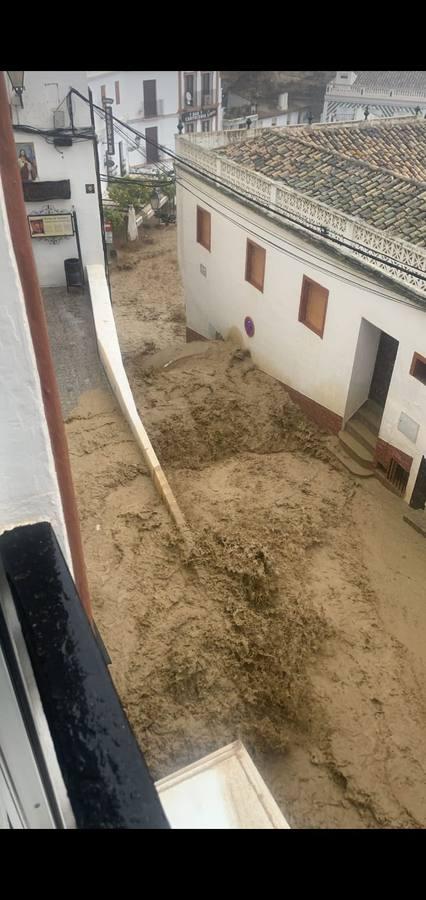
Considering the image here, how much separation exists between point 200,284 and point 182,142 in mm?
4067

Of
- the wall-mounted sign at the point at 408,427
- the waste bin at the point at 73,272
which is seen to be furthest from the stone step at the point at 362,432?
the waste bin at the point at 73,272

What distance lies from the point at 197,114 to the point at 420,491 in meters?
36.1

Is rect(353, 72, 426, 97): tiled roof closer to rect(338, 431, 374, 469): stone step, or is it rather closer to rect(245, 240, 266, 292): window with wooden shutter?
rect(245, 240, 266, 292): window with wooden shutter

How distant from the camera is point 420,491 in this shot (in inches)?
487

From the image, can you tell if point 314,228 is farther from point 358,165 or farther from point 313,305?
point 358,165

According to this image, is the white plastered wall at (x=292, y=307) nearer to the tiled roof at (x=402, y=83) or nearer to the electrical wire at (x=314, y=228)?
the electrical wire at (x=314, y=228)

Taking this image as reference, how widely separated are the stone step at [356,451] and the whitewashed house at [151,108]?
76.3ft

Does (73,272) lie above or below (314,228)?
below

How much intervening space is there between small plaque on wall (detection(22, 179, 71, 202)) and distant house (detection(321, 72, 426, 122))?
2160cm

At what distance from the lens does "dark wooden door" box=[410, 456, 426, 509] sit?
12.2 m

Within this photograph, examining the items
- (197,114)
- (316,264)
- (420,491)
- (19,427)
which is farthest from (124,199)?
(19,427)

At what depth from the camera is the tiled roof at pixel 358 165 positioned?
13.1 meters

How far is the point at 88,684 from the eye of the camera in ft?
5.46
